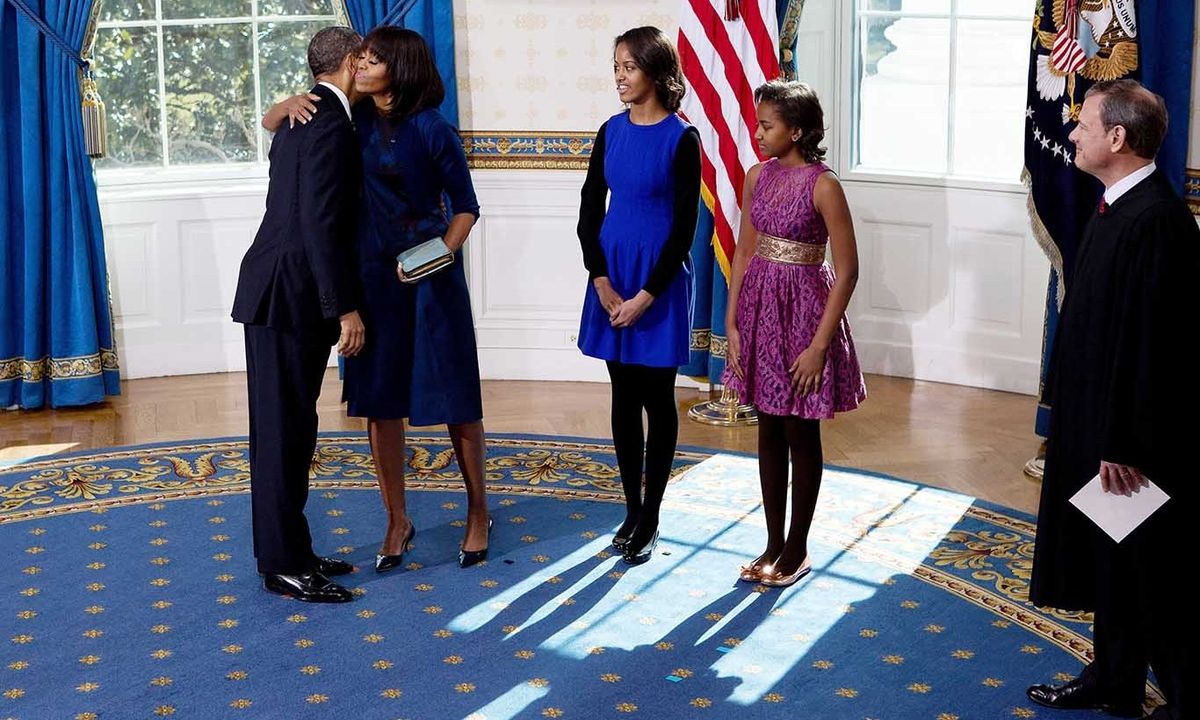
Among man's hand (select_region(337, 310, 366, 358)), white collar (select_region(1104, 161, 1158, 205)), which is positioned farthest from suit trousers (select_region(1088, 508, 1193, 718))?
man's hand (select_region(337, 310, 366, 358))

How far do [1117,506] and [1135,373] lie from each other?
0.94 feet

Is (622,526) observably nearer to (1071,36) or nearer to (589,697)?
(589,697)

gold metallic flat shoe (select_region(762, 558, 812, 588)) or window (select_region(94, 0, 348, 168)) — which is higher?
window (select_region(94, 0, 348, 168))

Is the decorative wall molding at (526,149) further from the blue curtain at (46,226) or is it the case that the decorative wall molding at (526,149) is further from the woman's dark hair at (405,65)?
the woman's dark hair at (405,65)

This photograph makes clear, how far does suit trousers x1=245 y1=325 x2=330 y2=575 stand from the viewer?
3945 millimetres

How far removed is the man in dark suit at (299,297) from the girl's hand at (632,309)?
28.7 inches

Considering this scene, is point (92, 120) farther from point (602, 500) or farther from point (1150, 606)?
point (1150, 606)

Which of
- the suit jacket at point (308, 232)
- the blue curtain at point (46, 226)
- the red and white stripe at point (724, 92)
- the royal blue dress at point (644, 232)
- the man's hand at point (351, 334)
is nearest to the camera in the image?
the suit jacket at point (308, 232)

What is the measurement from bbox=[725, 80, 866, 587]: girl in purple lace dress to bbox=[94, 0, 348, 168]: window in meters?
3.37

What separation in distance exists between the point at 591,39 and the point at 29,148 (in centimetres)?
240

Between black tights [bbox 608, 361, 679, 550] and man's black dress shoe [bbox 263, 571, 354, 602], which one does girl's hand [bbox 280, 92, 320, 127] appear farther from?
man's black dress shoe [bbox 263, 571, 354, 602]

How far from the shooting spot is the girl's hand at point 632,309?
416 centimetres

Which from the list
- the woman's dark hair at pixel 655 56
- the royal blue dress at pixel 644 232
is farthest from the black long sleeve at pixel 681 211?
the woman's dark hair at pixel 655 56

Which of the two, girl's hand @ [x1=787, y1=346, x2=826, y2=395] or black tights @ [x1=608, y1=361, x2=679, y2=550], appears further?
black tights @ [x1=608, y1=361, x2=679, y2=550]
